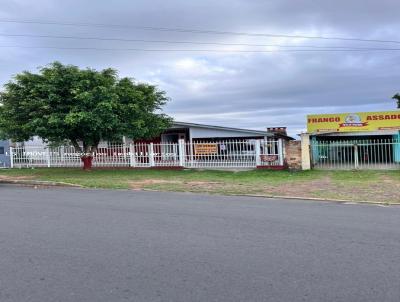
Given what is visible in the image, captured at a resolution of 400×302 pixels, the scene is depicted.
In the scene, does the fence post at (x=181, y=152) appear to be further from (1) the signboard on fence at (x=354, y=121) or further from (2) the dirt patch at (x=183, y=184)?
(1) the signboard on fence at (x=354, y=121)

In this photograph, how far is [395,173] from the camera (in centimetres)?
1833

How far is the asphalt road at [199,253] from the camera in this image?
443 centimetres

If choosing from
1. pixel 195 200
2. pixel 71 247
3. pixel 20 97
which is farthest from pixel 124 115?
pixel 71 247

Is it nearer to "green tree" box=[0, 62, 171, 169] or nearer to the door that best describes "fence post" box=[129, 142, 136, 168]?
"green tree" box=[0, 62, 171, 169]

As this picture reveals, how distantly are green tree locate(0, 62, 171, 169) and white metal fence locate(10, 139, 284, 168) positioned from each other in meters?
2.46

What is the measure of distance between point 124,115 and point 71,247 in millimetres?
14954

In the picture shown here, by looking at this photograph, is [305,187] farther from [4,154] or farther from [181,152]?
[4,154]

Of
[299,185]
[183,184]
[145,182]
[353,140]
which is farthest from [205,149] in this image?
[353,140]

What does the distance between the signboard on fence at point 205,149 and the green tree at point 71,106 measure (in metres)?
2.90

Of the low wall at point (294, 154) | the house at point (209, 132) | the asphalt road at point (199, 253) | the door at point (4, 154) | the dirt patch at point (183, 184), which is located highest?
the house at point (209, 132)

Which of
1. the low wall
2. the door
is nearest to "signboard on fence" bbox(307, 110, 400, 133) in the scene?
the low wall

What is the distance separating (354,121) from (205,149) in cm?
1208

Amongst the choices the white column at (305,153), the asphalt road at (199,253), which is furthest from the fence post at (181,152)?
the asphalt road at (199,253)

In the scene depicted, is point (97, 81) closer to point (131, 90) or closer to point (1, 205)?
point (131, 90)
